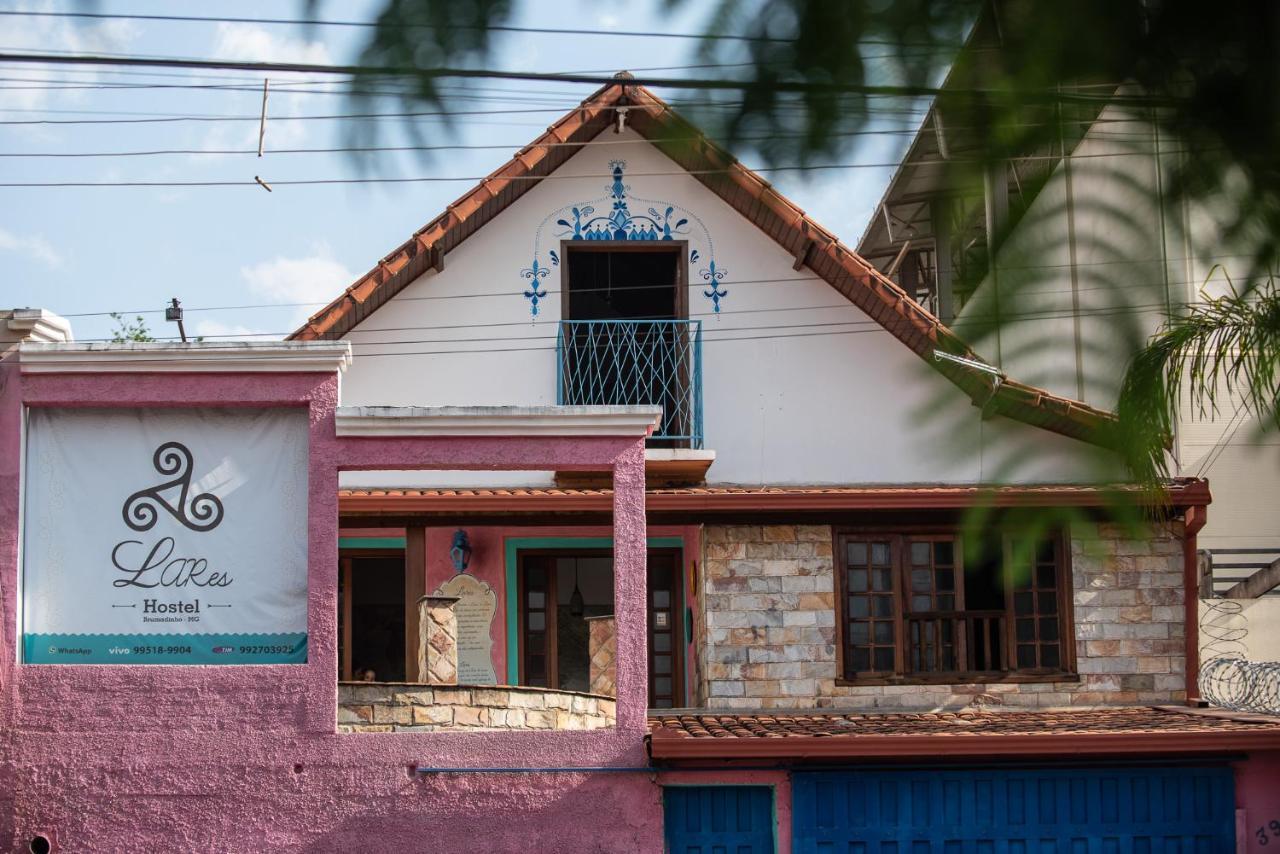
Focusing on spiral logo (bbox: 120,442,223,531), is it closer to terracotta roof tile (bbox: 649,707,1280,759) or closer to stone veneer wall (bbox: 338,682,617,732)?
stone veneer wall (bbox: 338,682,617,732)

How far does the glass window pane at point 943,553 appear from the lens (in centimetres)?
1535

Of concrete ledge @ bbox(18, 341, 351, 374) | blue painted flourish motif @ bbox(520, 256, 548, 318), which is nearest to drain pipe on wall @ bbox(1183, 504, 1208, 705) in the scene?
blue painted flourish motif @ bbox(520, 256, 548, 318)

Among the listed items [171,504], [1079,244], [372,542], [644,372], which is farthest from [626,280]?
[1079,244]

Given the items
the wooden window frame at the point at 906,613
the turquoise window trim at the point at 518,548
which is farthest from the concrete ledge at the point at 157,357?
the wooden window frame at the point at 906,613

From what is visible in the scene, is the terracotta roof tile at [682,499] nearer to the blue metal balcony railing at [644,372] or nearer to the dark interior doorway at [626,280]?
the blue metal balcony railing at [644,372]

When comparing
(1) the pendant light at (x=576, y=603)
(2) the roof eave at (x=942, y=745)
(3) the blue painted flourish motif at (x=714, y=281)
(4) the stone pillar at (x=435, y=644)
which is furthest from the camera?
(1) the pendant light at (x=576, y=603)

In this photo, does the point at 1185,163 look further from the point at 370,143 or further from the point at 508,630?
the point at 508,630

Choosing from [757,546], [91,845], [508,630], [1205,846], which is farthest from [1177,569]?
[91,845]

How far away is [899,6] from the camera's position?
2.46 meters

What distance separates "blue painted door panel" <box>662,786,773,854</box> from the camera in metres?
12.6

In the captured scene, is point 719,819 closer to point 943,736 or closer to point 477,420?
point 943,736

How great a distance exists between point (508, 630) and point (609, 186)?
4176mm

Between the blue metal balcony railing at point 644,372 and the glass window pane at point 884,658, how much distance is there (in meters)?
2.43

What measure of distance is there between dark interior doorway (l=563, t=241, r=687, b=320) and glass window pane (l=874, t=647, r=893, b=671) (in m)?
3.55
